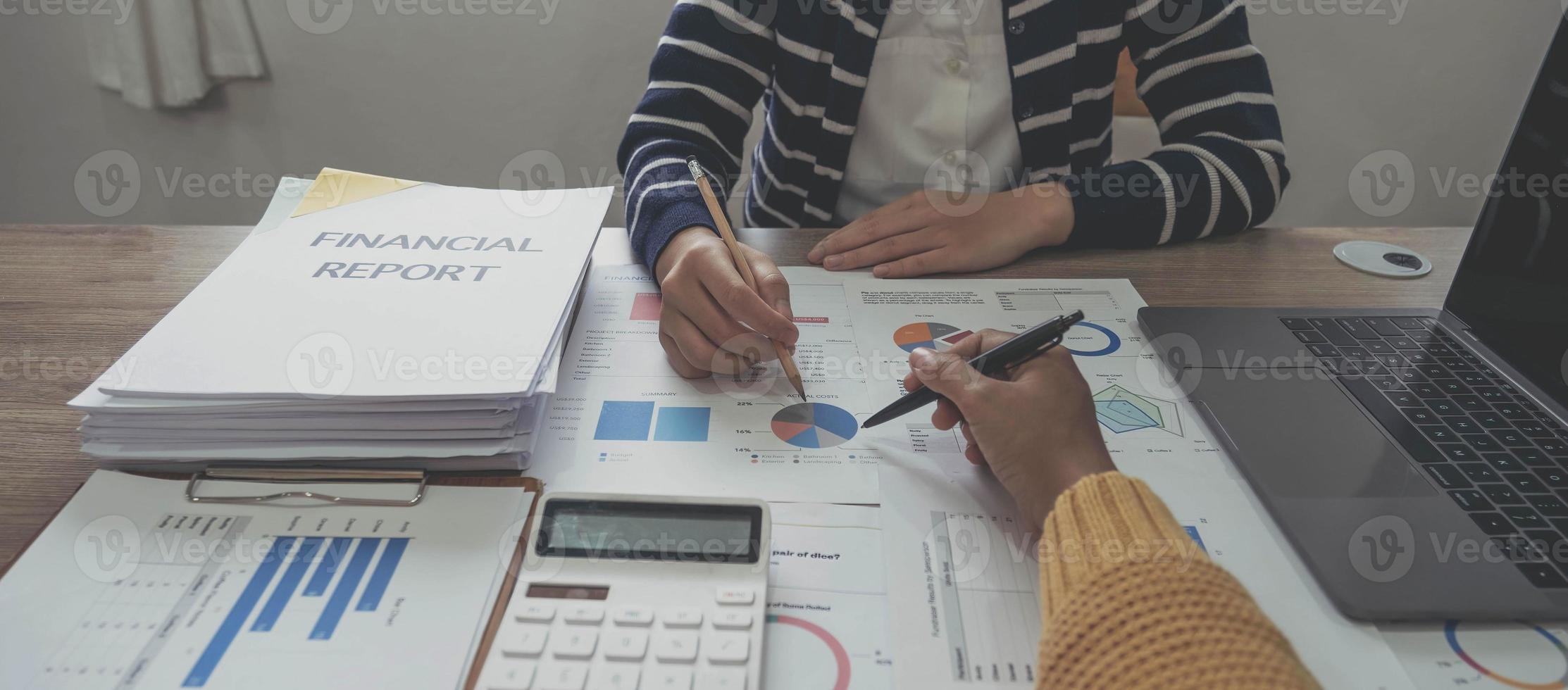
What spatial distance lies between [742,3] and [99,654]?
0.72m

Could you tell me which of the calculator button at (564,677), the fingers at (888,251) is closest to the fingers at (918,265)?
the fingers at (888,251)

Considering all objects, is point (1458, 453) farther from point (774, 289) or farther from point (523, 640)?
point (523, 640)

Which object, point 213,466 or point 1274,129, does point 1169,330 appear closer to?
point 1274,129

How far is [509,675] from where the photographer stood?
36 cm

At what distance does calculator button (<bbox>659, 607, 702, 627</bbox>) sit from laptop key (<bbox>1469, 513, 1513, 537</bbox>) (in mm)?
417

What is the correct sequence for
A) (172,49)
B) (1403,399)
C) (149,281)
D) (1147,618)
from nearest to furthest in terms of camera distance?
(1147,618), (1403,399), (149,281), (172,49)

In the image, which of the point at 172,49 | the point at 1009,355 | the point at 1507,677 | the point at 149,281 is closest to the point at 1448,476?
the point at 1507,677

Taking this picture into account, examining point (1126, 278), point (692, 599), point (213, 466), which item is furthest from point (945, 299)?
point (213, 466)

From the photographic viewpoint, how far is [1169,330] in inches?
25.5

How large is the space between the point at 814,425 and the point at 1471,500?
372mm

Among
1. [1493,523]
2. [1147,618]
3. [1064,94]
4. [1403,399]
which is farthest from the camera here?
[1064,94]

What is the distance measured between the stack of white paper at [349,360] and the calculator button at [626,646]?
0.16 m

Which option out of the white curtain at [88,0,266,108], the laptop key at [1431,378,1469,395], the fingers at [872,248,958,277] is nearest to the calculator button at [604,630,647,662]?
the fingers at [872,248,958,277]

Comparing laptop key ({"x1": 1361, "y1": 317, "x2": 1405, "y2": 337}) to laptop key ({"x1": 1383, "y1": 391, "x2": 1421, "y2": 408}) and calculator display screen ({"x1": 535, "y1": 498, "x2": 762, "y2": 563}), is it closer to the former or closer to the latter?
laptop key ({"x1": 1383, "y1": 391, "x2": 1421, "y2": 408})
